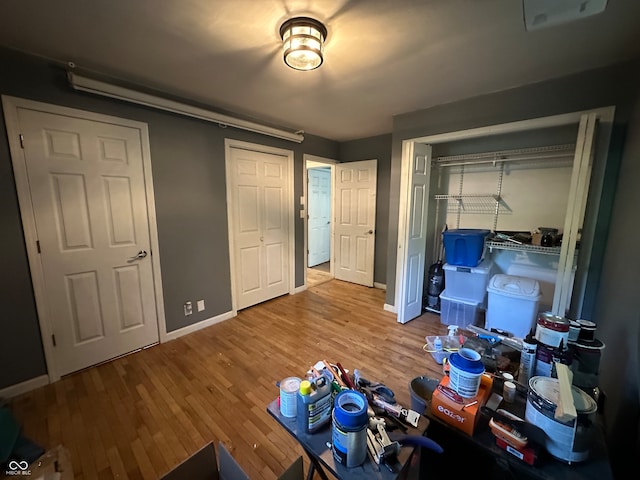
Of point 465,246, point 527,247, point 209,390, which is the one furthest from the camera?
point 465,246

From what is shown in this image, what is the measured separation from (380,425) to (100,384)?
90.3 inches

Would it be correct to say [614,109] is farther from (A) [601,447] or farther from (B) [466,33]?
(A) [601,447]

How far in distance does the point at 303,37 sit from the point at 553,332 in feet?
6.19

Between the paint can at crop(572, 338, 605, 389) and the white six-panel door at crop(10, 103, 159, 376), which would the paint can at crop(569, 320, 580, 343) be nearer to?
the paint can at crop(572, 338, 605, 389)

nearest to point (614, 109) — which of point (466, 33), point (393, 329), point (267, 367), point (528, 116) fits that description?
point (528, 116)

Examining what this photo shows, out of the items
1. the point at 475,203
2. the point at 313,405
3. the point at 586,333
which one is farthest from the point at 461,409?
the point at 475,203

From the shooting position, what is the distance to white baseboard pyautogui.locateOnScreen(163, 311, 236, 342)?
2.64 meters

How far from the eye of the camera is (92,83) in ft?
6.27

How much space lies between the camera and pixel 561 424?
0.74 meters

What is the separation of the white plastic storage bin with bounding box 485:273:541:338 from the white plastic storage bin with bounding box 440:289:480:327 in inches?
6.9

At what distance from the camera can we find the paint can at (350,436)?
2.50 ft

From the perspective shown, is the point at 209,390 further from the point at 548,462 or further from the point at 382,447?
the point at 548,462

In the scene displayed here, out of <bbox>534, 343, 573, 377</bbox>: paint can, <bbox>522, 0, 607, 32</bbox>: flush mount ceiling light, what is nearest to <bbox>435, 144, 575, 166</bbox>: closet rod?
<bbox>522, 0, 607, 32</bbox>: flush mount ceiling light

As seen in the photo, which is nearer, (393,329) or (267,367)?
(267,367)
